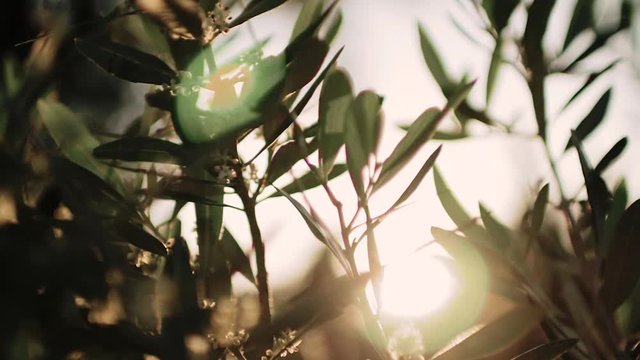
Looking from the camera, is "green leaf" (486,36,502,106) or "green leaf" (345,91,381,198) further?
"green leaf" (486,36,502,106)

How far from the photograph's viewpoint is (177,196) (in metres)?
0.55

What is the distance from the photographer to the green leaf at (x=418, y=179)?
0.50m

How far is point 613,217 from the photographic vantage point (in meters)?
0.61

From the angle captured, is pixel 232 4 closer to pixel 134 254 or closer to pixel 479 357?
pixel 134 254

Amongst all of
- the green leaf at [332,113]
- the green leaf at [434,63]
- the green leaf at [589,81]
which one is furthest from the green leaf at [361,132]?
the green leaf at [589,81]

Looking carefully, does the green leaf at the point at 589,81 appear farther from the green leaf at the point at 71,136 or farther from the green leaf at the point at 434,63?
the green leaf at the point at 71,136

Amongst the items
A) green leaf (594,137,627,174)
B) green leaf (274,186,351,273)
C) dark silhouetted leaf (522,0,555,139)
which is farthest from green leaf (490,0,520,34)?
green leaf (274,186,351,273)

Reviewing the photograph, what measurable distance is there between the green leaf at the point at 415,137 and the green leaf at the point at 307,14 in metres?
0.13

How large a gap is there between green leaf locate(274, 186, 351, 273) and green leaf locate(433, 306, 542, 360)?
10cm

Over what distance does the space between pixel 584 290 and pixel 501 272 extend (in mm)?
84

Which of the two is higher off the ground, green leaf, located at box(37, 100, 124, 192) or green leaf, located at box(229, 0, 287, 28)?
green leaf, located at box(229, 0, 287, 28)

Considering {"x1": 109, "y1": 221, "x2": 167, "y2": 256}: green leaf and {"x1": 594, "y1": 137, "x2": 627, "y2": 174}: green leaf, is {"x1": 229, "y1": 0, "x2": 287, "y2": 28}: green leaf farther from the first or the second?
{"x1": 594, "y1": 137, "x2": 627, "y2": 174}: green leaf

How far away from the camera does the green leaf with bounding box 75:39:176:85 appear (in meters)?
0.54

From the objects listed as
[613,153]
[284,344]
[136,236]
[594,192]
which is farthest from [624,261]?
[136,236]
